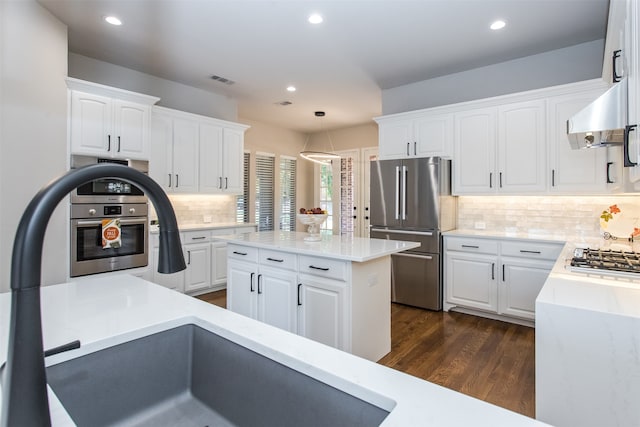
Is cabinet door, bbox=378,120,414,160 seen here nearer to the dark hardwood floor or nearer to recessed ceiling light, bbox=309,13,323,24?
recessed ceiling light, bbox=309,13,323,24

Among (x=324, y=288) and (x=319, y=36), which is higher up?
(x=319, y=36)

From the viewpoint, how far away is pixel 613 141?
168cm

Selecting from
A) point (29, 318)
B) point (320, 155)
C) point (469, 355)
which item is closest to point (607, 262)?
point (469, 355)

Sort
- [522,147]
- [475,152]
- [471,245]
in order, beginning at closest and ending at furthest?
1. [522,147]
2. [471,245]
3. [475,152]

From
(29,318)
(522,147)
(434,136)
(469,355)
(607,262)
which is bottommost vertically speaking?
(469,355)

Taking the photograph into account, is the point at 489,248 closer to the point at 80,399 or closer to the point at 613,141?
the point at 613,141

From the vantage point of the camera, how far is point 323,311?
102 inches

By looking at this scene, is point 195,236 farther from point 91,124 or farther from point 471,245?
point 471,245

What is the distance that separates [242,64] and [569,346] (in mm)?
4051

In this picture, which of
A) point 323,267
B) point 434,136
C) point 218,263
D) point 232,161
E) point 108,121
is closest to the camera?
point 323,267

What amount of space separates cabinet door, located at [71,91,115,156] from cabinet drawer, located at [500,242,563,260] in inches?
166

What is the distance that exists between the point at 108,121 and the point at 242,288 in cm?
223

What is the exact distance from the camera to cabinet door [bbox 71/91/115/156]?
3.33 metres

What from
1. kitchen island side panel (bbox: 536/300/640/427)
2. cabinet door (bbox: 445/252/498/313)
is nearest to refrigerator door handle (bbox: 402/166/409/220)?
cabinet door (bbox: 445/252/498/313)
